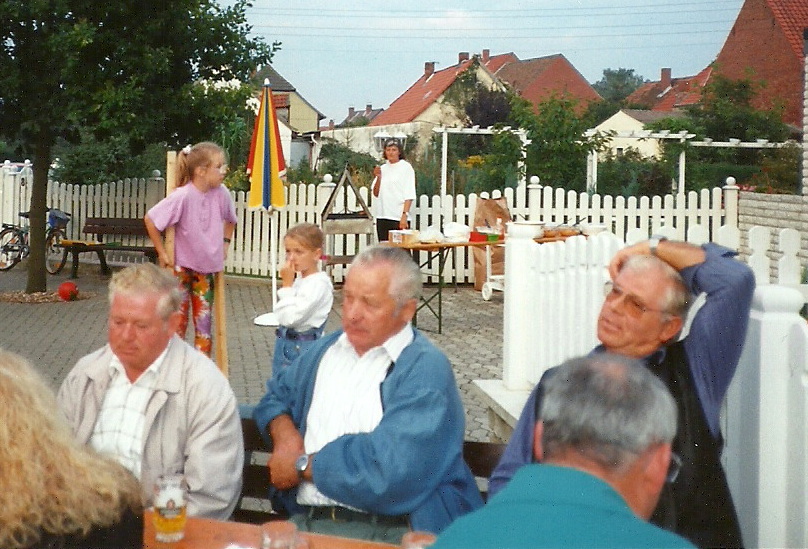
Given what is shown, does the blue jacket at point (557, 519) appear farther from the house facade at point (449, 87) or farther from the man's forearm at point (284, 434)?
the house facade at point (449, 87)

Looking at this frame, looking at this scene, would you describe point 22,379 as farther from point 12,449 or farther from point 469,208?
point 469,208

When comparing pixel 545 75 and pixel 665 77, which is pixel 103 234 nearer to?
pixel 545 75

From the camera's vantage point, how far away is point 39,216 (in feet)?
51.7

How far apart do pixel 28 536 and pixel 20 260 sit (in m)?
18.9

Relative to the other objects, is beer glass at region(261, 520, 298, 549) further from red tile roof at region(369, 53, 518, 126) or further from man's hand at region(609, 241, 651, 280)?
red tile roof at region(369, 53, 518, 126)

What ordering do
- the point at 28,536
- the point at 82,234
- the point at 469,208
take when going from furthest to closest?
the point at 82,234, the point at 469,208, the point at 28,536

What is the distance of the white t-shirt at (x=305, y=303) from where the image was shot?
6.46 m

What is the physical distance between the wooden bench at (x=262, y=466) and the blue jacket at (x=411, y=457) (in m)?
0.23

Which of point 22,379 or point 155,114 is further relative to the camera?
point 155,114

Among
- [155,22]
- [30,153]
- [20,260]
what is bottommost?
[20,260]

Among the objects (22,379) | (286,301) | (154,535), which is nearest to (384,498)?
(154,535)

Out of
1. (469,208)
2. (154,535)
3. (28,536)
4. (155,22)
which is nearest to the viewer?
(28,536)

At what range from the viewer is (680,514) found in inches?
125

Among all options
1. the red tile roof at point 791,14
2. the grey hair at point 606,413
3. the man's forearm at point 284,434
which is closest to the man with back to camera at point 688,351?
the man's forearm at point 284,434
